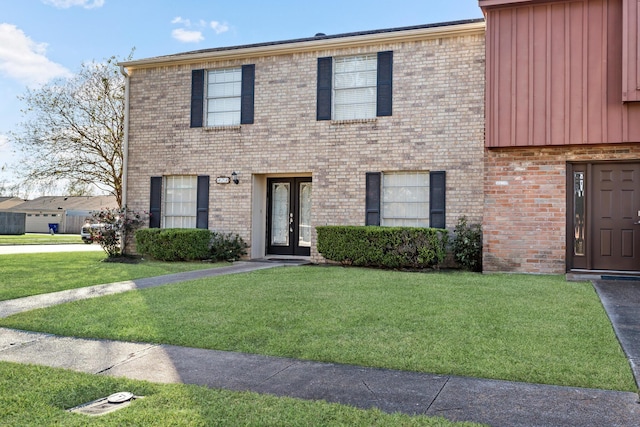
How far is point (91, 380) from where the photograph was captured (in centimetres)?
342

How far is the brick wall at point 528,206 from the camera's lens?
9.52m

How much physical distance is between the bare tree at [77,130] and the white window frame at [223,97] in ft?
29.4

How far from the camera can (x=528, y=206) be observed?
970cm

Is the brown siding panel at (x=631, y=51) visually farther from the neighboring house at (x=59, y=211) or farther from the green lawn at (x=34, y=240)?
the neighboring house at (x=59, y=211)

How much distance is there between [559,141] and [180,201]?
9110 millimetres

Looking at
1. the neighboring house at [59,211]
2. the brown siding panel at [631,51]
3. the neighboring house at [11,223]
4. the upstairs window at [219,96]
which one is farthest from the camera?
the neighboring house at [59,211]

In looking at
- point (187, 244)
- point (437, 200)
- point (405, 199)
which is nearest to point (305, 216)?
point (405, 199)

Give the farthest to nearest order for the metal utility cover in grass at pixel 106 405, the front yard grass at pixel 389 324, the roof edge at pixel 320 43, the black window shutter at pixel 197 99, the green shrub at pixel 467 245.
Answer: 1. the black window shutter at pixel 197 99
2. the roof edge at pixel 320 43
3. the green shrub at pixel 467 245
4. the front yard grass at pixel 389 324
5. the metal utility cover in grass at pixel 106 405

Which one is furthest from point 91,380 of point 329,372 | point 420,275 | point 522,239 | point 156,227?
point 156,227

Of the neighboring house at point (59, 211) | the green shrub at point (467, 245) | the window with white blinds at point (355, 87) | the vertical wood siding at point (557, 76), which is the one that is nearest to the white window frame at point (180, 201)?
the window with white blinds at point (355, 87)

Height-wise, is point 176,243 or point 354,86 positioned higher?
point 354,86

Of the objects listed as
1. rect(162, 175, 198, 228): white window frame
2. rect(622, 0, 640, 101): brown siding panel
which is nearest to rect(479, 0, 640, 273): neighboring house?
rect(622, 0, 640, 101): brown siding panel

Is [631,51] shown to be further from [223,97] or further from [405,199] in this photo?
[223,97]

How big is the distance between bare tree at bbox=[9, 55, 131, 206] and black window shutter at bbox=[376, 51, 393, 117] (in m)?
12.8
